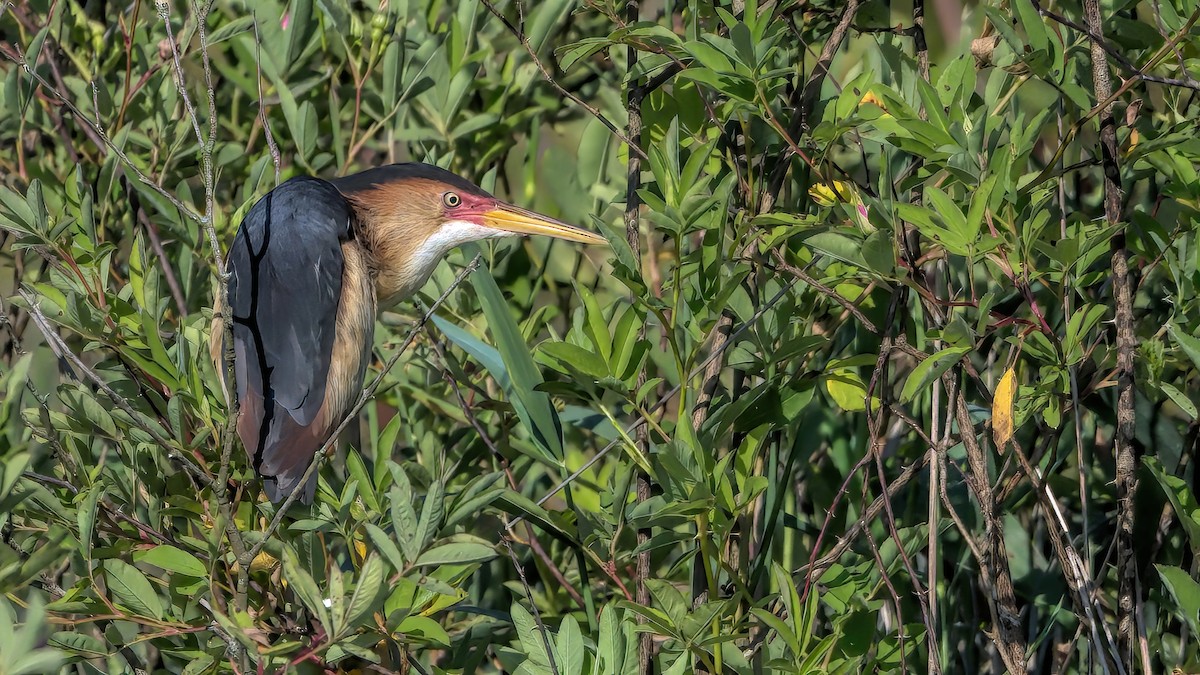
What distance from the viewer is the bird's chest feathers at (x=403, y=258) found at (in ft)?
10.0

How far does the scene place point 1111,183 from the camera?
1.91 meters

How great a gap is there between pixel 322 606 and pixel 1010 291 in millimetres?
1370

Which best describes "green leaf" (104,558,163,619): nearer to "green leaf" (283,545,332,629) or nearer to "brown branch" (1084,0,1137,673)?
"green leaf" (283,545,332,629)

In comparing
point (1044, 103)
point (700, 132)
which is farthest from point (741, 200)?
point (1044, 103)

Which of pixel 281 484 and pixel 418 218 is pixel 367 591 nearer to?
pixel 281 484

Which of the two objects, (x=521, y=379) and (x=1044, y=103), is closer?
(x=521, y=379)

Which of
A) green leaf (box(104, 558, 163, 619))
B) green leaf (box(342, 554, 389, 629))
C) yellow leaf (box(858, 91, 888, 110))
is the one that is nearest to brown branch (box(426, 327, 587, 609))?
green leaf (box(104, 558, 163, 619))

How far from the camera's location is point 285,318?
2516 mm

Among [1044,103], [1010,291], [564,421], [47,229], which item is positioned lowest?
[564,421]

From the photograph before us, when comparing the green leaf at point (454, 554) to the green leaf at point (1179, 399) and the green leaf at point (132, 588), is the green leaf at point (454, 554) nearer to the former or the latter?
the green leaf at point (132, 588)

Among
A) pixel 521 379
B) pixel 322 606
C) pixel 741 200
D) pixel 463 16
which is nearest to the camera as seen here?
pixel 322 606

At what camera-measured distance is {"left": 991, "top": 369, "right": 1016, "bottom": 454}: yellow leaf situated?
70.9 inches

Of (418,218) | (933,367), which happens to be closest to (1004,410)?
(933,367)

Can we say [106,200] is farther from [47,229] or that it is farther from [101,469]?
[101,469]
